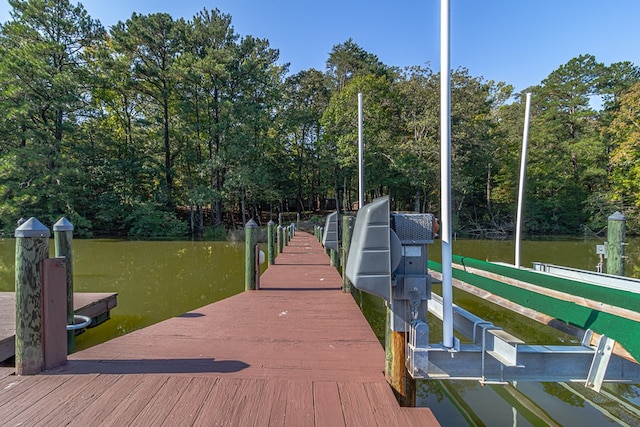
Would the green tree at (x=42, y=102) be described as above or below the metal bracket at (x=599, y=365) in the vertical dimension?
above

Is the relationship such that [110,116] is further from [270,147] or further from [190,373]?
[190,373]

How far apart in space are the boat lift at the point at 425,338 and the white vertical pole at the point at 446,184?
0.05 m

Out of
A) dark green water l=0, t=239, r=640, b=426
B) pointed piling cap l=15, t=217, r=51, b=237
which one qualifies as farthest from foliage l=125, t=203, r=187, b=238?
pointed piling cap l=15, t=217, r=51, b=237

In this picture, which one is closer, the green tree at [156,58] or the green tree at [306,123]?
the green tree at [156,58]

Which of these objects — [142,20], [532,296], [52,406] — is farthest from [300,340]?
[142,20]

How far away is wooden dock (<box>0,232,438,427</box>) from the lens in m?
1.53

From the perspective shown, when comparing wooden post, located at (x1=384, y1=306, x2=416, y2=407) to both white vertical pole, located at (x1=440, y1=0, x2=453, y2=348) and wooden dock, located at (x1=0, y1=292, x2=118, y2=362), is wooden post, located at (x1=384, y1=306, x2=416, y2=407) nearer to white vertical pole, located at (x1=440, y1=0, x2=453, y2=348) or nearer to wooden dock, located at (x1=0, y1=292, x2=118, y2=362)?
white vertical pole, located at (x1=440, y1=0, x2=453, y2=348)

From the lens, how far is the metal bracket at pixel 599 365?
149 cm

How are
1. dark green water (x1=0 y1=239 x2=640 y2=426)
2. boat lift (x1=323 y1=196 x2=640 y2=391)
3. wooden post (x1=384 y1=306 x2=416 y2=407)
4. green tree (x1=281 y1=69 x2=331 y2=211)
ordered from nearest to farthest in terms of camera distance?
1. boat lift (x1=323 y1=196 x2=640 y2=391)
2. wooden post (x1=384 y1=306 x2=416 y2=407)
3. dark green water (x1=0 y1=239 x2=640 y2=426)
4. green tree (x1=281 y1=69 x2=331 y2=211)

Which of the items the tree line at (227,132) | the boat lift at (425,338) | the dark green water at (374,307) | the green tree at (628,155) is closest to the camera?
the boat lift at (425,338)

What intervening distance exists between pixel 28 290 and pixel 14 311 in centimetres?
254

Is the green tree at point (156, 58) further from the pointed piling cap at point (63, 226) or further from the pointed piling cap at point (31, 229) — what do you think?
the pointed piling cap at point (31, 229)

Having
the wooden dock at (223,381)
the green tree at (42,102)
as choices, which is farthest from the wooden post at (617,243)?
the green tree at (42,102)

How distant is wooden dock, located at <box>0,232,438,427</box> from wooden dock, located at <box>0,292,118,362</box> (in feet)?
3.47
